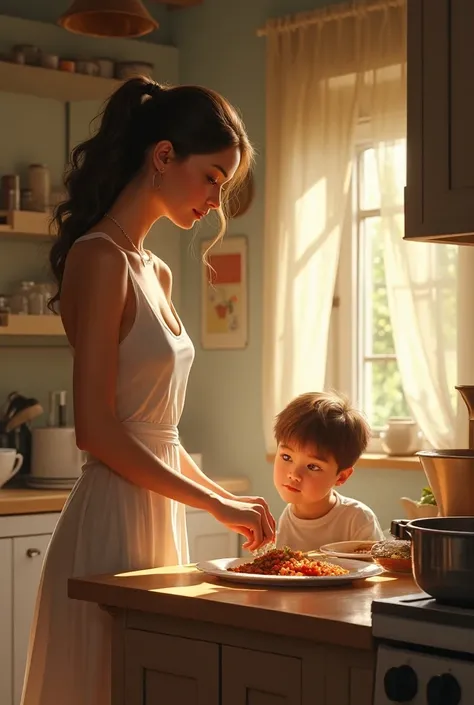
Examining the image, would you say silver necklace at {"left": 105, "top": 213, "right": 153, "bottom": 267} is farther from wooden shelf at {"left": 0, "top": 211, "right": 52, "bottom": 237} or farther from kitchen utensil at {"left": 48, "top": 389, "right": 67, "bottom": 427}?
kitchen utensil at {"left": 48, "top": 389, "right": 67, "bottom": 427}

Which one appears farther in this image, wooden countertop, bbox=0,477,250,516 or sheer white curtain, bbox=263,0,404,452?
sheer white curtain, bbox=263,0,404,452

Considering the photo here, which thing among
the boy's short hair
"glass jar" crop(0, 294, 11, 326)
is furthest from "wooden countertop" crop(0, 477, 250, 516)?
the boy's short hair

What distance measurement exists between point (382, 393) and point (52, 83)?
172cm

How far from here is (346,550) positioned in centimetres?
255

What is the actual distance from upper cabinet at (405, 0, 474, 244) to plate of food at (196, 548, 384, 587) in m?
0.61

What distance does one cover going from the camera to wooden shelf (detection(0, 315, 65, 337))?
14.9 ft

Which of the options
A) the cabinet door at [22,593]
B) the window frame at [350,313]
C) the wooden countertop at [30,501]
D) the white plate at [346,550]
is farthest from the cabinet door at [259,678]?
the window frame at [350,313]

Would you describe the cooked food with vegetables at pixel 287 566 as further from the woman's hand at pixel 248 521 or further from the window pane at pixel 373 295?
the window pane at pixel 373 295

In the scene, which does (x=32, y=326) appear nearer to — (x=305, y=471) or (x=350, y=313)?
(x=350, y=313)

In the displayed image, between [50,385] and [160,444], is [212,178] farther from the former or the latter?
[50,385]

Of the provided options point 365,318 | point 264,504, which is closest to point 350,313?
point 365,318

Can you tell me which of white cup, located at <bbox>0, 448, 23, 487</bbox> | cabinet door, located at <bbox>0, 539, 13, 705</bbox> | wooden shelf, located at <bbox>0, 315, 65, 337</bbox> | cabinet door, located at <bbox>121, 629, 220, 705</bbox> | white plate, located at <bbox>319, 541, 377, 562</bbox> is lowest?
cabinet door, located at <bbox>0, 539, 13, 705</bbox>

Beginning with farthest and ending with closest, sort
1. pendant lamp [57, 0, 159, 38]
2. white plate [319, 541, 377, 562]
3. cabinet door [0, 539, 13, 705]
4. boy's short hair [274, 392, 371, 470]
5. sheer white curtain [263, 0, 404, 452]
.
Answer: sheer white curtain [263, 0, 404, 452] < cabinet door [0, 539, 13, 705] < pendant lamp [57, 0, 159, 38] < boy's short hair [274, 392, 371, 470] < white plate [319, 541, 377, 562]

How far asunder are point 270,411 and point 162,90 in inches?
85.0
